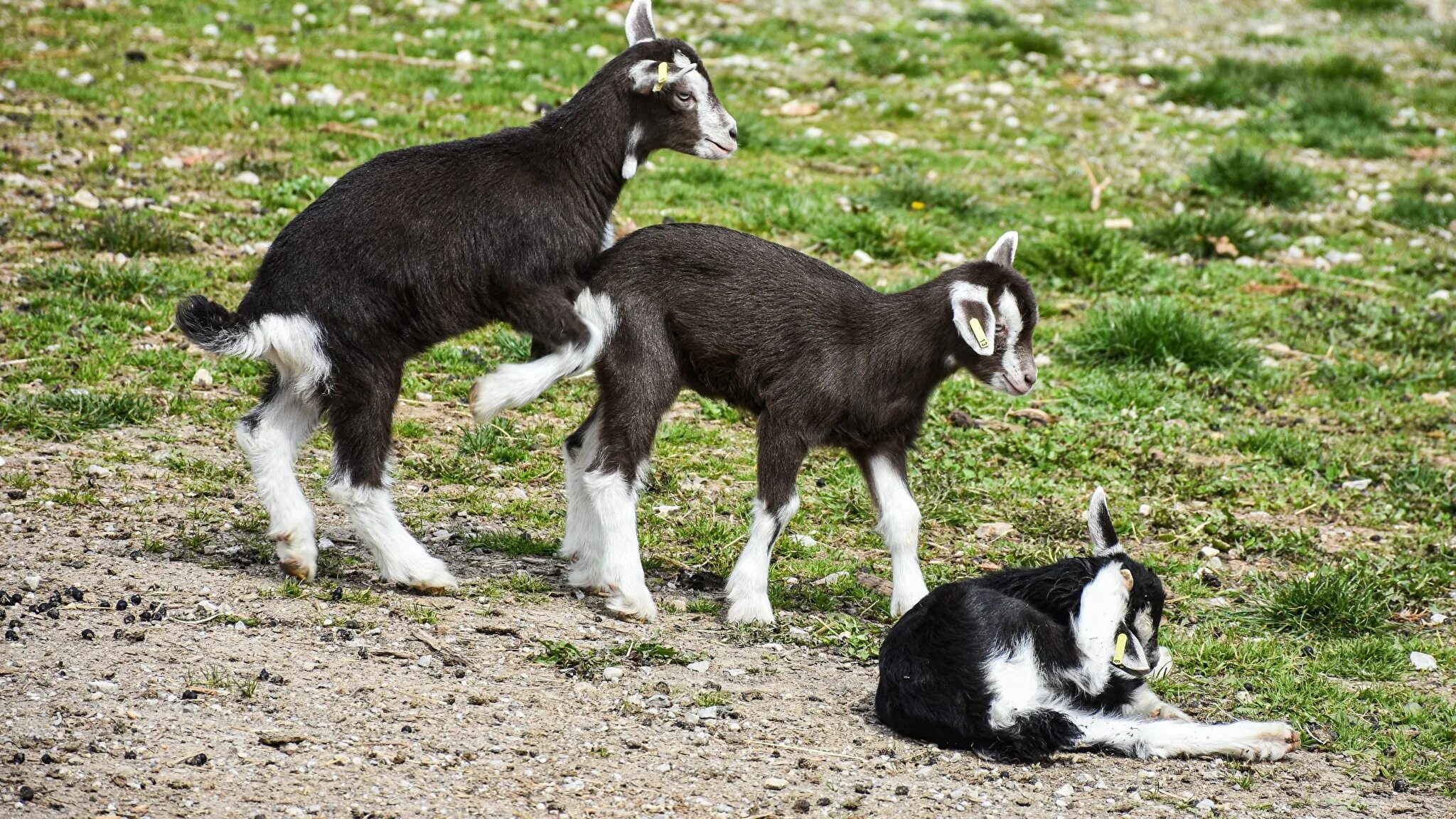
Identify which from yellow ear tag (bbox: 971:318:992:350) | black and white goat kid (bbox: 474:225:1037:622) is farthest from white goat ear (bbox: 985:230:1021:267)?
yellow ear tag (bbox: 971:318:992:350)

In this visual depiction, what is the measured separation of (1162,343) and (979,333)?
3.69m

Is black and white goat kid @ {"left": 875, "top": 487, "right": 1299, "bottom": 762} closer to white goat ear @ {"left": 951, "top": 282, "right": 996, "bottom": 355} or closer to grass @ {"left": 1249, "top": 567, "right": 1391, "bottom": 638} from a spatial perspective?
white goat ear @ {"left": 951, "top": 282, "right": 996, "bottom": 355}

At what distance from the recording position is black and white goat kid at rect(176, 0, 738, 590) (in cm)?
550

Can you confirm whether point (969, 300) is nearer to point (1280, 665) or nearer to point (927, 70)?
point (1280, 665)

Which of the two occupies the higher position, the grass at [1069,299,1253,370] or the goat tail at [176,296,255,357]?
the goat tail at [176,296,255,357]

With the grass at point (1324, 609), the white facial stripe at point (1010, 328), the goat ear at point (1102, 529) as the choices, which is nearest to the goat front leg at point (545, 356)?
the white facial stripe at point (1010, 328)

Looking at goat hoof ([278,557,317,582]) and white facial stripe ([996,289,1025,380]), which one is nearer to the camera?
goat hoof ([278,557,317,582])

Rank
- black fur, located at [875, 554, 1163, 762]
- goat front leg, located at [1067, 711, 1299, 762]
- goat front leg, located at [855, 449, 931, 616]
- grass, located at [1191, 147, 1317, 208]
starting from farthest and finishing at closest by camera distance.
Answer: grass, located at [1191, 147, 1317, 208] < goat front leg, located at [855, 449, 931, 616] < goat front leg, located at [1067, 711, 1299, 762] < black fur, located at [875, 554, 1163, 762]

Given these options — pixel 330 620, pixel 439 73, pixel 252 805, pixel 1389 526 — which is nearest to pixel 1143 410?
pixel 1389 526

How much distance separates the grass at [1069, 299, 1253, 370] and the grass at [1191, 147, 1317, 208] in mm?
3397

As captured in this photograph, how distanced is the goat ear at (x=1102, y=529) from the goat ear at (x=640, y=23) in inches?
101

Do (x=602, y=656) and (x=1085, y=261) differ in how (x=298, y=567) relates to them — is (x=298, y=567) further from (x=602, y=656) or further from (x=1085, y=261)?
(x=1085, y=261)

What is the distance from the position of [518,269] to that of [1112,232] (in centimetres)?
617

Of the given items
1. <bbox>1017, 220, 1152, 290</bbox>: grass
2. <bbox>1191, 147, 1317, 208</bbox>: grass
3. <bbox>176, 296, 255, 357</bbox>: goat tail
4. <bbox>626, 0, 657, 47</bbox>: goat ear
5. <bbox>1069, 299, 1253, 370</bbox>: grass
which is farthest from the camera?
<bbox>1191, 147, 1317, 208</bbox>: grass
